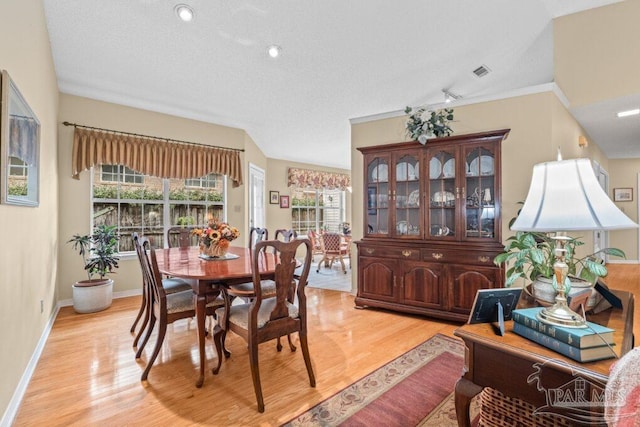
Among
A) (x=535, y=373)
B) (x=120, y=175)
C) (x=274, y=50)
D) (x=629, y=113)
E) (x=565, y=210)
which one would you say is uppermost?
(x=274, y=50)

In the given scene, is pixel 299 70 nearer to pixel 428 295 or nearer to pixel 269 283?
pixel 269 283

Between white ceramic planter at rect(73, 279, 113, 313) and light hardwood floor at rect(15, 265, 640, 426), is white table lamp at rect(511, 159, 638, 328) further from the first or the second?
white ceramic planter at rect(73, 279, 113, 313)

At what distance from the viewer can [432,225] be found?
11.7ft

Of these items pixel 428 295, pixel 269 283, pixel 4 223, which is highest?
pixel 4 223

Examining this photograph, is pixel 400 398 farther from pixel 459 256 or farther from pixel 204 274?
pixel 459 256

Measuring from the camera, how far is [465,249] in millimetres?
3266

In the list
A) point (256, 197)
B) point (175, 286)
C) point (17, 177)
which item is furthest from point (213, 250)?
point (256, 197)

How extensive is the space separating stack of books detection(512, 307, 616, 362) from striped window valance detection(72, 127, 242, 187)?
16.0ft

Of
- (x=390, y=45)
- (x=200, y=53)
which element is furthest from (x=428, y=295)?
(x=200, y=53)

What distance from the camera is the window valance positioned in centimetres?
798

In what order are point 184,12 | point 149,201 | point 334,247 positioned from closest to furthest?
point 184,12 → point 149,201 → point 334,247

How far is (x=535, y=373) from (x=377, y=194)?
3.05m

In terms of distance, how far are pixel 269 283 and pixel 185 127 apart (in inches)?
131

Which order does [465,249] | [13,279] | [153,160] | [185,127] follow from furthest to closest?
[185,127] < [153,160] < [465,249] < [13,279]
